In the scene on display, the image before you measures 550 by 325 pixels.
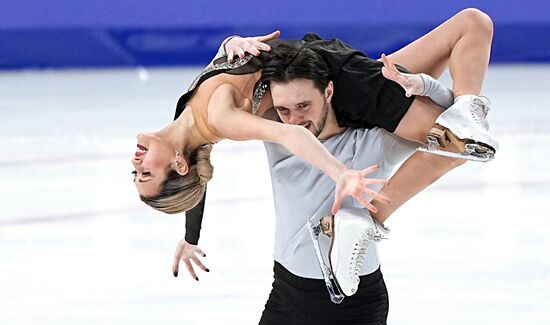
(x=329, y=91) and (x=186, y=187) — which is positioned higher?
(x=329, y=91)

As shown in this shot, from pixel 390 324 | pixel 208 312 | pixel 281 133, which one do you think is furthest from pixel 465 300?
pixel 281 133

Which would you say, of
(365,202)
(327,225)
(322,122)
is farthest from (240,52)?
(365,202)

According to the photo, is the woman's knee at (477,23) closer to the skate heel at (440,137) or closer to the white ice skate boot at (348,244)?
the skate heel at (440,137)

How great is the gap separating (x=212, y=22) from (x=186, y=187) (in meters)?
7.13

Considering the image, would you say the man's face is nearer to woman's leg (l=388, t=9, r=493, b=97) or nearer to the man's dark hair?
the man's dark hair

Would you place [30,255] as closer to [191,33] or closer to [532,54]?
[191,33]

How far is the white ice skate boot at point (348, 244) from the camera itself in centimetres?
319

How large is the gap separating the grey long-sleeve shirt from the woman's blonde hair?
0.74 ft

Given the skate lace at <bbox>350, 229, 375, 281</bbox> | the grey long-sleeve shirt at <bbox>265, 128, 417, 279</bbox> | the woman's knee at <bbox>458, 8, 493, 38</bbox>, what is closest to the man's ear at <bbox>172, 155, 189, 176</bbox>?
the grey long-sleeve shirt at <bbox>265, 128, 417, 279</bbox>

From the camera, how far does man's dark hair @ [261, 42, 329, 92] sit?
3312mm

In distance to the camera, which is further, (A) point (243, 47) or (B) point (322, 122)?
(A) point (243, 47)

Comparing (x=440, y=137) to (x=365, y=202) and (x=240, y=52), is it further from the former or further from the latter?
(x=240, y=52)

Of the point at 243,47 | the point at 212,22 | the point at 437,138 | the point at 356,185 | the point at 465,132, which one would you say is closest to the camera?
the point at 356,185

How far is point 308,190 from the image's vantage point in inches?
135
